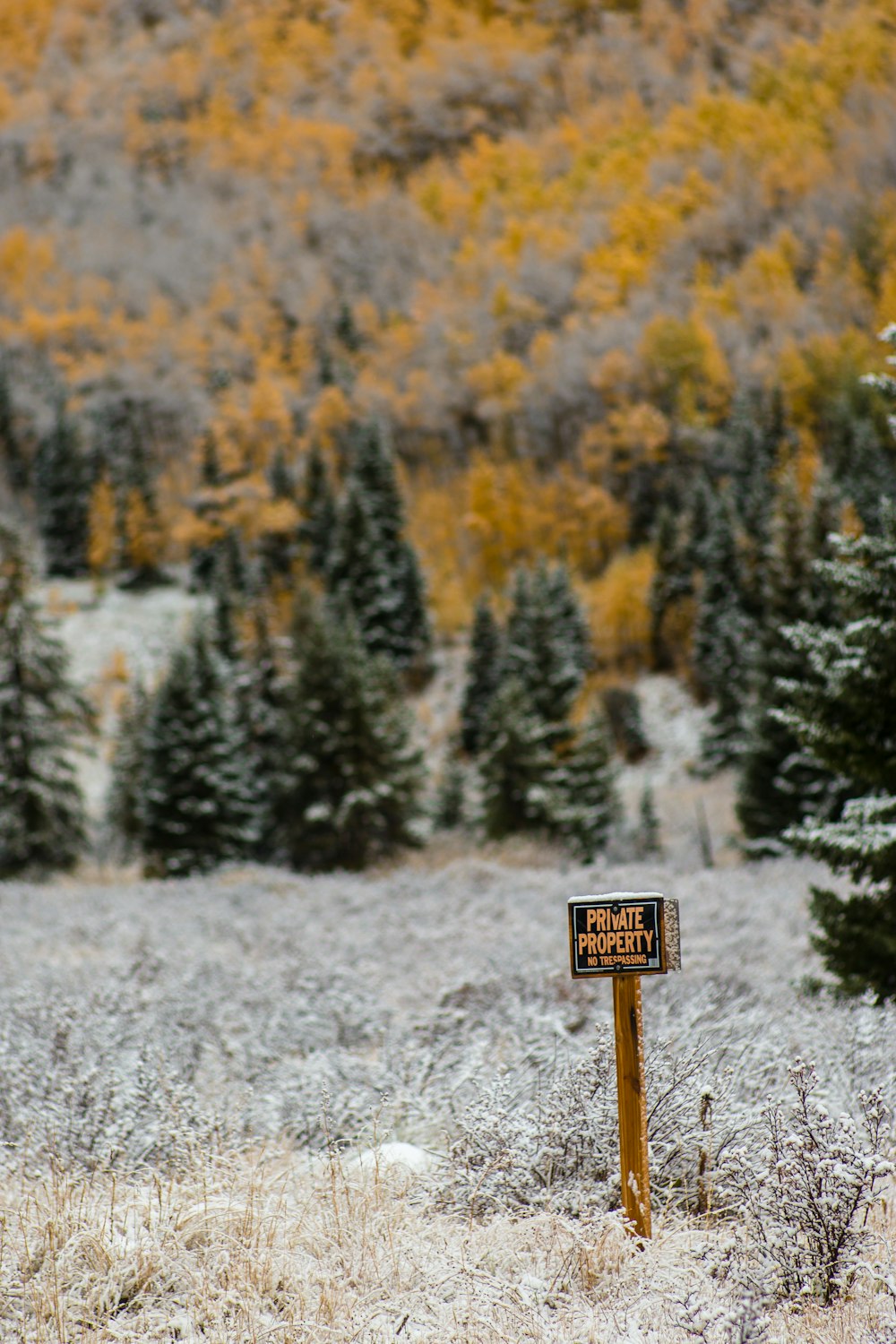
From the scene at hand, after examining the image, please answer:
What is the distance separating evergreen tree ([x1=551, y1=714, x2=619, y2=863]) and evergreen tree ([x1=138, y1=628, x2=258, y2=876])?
10.3 metres

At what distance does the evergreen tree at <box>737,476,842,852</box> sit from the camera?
24984mm

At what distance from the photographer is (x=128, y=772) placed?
1633 inches

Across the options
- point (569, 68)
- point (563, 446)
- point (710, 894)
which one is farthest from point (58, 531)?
point (569, 68)

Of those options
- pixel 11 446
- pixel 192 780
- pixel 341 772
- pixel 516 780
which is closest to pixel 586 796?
pixel 516 780

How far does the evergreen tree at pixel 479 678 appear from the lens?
184 feet

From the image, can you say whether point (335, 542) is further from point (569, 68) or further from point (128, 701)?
point (569, 68)

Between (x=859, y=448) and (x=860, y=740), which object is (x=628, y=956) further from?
(x=859, y=448)

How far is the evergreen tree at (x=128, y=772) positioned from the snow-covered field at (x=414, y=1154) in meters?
28.2

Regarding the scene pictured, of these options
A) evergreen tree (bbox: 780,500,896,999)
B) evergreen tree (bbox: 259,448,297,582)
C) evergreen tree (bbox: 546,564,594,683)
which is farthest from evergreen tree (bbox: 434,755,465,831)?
evergreen tree (bbox: 259,448,297,582)

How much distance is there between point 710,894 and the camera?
1736cm

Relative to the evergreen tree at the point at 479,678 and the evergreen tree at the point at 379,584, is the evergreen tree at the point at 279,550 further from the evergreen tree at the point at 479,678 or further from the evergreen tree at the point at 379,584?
the evergreen tree at the point at 479,678

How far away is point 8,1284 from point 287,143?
668ft

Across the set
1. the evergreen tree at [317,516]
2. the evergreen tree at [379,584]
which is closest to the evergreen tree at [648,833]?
the evergreen tree at [379,584]

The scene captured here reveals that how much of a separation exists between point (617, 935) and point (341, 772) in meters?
28.3
